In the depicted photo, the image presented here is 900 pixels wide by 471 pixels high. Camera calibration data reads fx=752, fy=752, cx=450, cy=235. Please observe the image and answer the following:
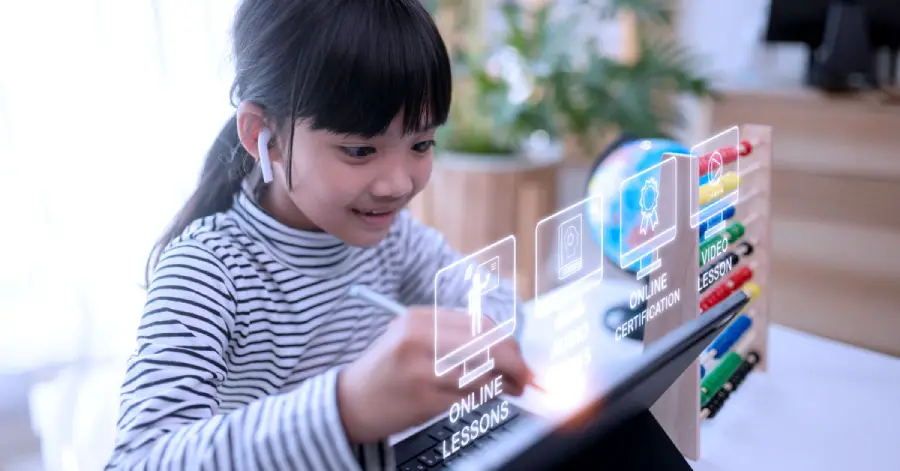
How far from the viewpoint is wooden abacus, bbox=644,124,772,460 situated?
0.64m

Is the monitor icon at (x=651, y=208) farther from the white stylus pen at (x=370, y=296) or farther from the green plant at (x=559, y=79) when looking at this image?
the green plant at (x=559, y=79)

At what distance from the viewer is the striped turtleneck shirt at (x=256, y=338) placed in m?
0.45

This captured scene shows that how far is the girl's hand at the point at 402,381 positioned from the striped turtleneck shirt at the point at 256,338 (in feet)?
0.04

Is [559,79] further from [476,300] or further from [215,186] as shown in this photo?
[476,300]

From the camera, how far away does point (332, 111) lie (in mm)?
561

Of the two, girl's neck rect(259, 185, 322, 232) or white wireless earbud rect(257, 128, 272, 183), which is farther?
girl's neck rect(259, 185, 322, 232)

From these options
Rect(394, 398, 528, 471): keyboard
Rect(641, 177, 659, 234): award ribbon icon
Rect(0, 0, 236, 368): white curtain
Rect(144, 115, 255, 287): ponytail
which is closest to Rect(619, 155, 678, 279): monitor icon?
Rect(641, 177, 659, 234): award ribbon icon

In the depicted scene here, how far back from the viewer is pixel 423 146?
2.01 ft

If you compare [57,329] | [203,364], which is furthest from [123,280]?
[203,364]

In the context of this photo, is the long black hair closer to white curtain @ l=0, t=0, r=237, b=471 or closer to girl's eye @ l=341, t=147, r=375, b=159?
girl's eye @ l=341, t=147, r=375, b=159

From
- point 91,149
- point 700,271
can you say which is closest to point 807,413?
point 700,271

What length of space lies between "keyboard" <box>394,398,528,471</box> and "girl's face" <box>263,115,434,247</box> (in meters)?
0.19

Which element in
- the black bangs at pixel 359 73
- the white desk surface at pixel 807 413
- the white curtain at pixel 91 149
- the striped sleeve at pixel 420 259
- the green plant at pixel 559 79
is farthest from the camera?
the green plant at pixel 559 79

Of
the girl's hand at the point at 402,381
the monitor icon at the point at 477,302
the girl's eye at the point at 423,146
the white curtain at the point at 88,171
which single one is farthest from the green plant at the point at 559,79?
the girl's hand at the point at 402,381
